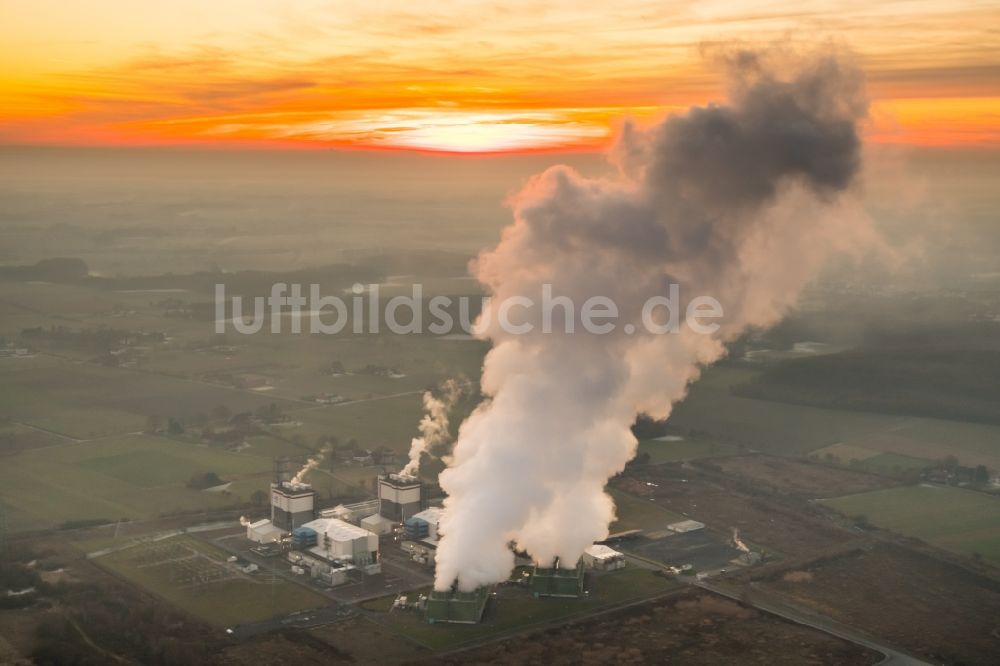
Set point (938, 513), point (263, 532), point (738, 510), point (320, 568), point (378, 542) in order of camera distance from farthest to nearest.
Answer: point (938, 513), point (738, 510), point (263, 532), point (378, 542), point (320, 568)

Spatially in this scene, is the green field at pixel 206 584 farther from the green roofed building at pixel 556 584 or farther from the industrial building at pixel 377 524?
the green roofed building at pixel 556 584

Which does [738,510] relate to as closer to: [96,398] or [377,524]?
[377,524]

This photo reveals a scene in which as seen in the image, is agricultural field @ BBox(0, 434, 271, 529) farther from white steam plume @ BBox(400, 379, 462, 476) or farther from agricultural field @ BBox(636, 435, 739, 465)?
agricultural field @ BBox(636, 435, 739, 465)

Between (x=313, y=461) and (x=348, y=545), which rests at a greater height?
(x=313, y=461)

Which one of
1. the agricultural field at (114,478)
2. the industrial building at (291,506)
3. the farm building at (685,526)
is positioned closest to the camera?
the industrial building at (291,506)

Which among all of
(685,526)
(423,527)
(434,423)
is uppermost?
(434,423)

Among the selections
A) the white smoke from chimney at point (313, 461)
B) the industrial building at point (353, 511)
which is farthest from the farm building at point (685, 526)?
the white smoke from chimney at point (313, 461)

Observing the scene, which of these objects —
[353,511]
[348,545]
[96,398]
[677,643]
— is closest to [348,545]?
[348,545]
